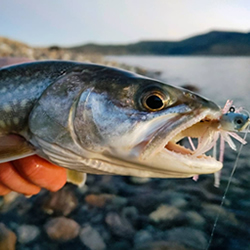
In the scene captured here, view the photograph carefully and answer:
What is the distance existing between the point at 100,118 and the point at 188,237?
1.66 meters

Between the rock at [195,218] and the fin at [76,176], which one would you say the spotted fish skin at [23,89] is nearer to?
the fin at [76,176]

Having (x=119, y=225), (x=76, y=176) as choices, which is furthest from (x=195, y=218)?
(x=76, y=176)

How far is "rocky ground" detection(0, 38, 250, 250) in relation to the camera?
277 centimetres

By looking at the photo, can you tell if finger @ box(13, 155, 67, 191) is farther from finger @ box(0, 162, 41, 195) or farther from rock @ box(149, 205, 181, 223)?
rock @ box(149, 205, 181, 223)

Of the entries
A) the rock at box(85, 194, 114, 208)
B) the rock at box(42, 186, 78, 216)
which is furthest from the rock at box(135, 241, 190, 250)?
the rock at box(42, 186, 78, 216)

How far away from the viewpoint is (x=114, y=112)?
187cm

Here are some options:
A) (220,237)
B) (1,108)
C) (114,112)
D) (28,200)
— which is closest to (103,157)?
(114,112)

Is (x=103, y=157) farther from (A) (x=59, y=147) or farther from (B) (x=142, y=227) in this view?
(B) (x=142, y=227)

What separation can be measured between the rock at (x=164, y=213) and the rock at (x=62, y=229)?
2.72ft

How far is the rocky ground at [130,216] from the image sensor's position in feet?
9.08

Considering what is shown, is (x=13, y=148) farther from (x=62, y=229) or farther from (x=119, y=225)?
(x=119, y=225)

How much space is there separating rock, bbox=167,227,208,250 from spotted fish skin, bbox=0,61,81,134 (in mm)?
1753

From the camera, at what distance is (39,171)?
2.62 metres

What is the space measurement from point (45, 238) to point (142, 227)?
98 cm
